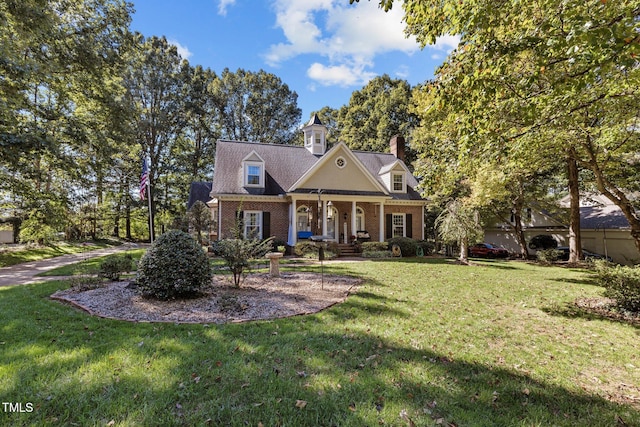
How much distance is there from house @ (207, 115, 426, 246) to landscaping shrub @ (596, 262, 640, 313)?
11609 millimetres

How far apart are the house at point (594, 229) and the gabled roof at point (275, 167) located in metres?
9.73

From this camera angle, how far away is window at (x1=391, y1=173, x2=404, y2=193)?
2094 cm

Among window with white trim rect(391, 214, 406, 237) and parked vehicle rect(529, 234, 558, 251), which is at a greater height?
window with white trim rect(391, 214, 406, 237)

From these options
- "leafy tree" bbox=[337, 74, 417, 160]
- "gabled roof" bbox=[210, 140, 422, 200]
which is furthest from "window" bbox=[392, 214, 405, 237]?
"leafy tree" bbox=[337, 74, 417, 160]

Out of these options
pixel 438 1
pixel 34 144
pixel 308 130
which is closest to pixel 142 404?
pixel 438 1

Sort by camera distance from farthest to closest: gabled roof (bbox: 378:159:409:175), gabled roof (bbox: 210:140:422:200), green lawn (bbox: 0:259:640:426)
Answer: gabled roof (bbox: 378:159:409:175)
gabled roof (bbox: 210:140:422:200)
green lawn (bbox: 0:259:640:426)

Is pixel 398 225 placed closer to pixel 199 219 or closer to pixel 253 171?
pixel 253 171

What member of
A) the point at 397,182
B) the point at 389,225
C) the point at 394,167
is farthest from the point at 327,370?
the point at 397,182

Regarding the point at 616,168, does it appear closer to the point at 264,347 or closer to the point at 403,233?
the point at 403,233

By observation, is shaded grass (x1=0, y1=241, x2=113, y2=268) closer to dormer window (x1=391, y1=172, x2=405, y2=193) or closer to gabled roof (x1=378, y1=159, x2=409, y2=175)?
gabled roof (x1=378, y1=159, x2=409, y2=175)

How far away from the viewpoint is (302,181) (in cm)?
1778

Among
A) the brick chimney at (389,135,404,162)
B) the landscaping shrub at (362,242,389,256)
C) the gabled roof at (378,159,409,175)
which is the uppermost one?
the brick chimney at (389,135,404,162)

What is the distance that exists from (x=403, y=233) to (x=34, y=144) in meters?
18.7

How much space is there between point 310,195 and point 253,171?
3.89 metres
